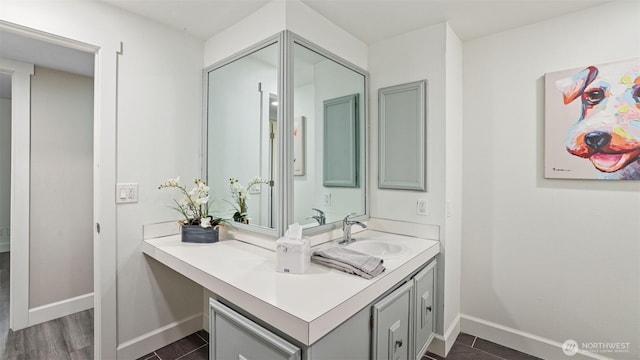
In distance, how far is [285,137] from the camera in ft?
5.53

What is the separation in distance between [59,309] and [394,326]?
9.14ft

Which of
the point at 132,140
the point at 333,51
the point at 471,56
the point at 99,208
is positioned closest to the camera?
the point at 99,208

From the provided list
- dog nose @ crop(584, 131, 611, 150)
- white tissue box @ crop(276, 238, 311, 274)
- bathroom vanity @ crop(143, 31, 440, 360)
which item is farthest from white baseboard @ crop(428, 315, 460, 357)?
dog nose @ crop(584, 131, 611, 150)

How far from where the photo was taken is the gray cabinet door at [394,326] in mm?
1271

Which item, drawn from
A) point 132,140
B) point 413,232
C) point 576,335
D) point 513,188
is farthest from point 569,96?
point 132,140

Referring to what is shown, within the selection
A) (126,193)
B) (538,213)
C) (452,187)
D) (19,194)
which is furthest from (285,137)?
(19,194)

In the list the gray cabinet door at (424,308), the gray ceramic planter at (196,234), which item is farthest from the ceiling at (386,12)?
the gray cabinet door at (424,308)

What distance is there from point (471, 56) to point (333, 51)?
108 cm

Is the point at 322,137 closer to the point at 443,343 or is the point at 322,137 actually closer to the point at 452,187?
the point at 452,187

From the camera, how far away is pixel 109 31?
1.74m

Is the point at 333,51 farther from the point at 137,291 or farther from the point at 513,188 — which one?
the point at 137,291

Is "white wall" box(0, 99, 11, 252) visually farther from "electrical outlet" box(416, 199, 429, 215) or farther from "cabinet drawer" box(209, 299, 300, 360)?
"electrical outlet" box(416, 199, 429, 215)

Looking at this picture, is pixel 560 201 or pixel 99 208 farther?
pixel 560 201

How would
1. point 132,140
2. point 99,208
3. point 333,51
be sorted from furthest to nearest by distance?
point 333,51 → point 132,140 → point 99,208
